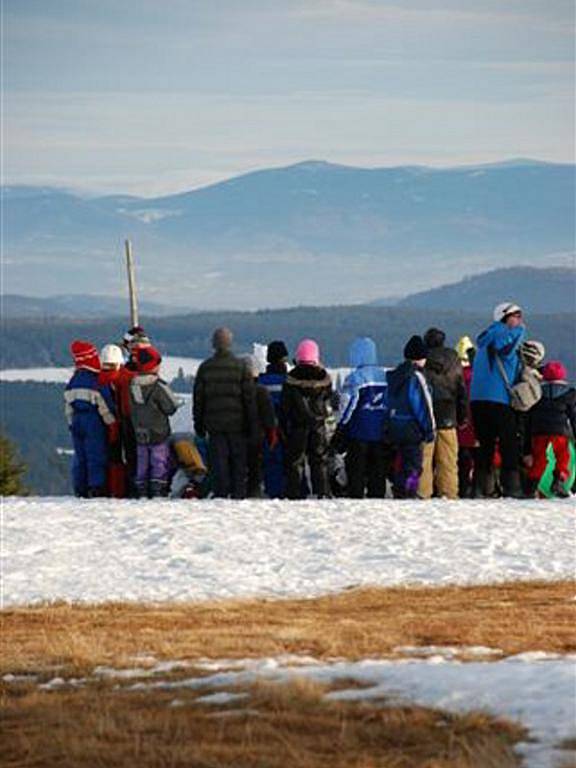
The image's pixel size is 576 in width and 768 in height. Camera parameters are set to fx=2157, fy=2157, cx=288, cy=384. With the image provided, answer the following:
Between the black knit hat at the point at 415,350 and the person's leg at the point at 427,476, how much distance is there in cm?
84

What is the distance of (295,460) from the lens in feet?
65.7

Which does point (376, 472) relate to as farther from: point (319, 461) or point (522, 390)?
point (522, 390)

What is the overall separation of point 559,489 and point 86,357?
4630mm

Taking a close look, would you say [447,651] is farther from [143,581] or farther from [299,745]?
[143,581]

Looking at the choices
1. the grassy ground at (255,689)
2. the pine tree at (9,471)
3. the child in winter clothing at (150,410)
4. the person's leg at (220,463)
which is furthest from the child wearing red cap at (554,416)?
the pine tree at (9,471)

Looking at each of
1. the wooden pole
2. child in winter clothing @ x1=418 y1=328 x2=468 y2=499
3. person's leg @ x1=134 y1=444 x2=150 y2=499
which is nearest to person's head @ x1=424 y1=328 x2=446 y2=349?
child in winter clothing @ x1=418 y1=328 x2=468 y2=499

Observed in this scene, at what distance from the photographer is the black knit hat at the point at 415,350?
19.6 m

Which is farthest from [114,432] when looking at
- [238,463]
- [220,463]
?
[238,463]

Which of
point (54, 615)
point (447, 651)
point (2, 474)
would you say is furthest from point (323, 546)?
point (2, 474)

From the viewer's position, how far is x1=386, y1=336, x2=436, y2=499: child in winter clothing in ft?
63.8

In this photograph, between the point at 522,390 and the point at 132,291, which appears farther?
the point at 132,291

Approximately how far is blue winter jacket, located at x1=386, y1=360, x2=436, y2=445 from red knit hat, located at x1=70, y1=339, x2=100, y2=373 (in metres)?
2.77

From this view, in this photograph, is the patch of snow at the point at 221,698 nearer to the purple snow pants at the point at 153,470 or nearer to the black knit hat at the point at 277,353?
the purple snow pants at the point at 153,470

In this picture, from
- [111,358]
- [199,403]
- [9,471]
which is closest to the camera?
[199,403]
